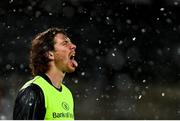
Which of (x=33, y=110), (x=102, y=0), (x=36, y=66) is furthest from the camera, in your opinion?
(x=102, y=0)

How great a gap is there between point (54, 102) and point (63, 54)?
27 centimetres

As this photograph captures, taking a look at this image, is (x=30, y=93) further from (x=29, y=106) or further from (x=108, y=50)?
(x=108, y=50)

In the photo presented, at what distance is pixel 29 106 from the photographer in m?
2.41

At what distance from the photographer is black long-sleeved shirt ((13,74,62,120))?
2.40m

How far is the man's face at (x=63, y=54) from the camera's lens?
2.76 meters

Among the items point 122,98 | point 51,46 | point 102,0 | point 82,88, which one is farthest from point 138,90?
point 51,46

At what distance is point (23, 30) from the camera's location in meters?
10.1

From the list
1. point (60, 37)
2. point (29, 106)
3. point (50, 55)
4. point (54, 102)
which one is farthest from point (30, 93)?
point (60, 37)

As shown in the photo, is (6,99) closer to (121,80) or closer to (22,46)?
(22,46)

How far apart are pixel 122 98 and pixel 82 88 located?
803 mm

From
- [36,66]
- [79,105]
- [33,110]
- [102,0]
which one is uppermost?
[102,0]

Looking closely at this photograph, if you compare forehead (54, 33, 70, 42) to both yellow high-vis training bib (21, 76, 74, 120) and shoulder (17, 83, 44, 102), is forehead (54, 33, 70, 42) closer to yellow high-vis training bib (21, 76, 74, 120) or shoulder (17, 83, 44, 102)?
yellow high-vis training bib (21, 76, 74, 120)

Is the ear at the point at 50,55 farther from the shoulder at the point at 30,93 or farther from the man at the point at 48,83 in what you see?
the shoulder at the point at 30,93

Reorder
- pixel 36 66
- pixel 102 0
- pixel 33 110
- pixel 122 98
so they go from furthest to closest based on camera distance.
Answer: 1. pixel 122 98
2. pixel 102 0
3. pixel 36 66
4. pixel 33 110
